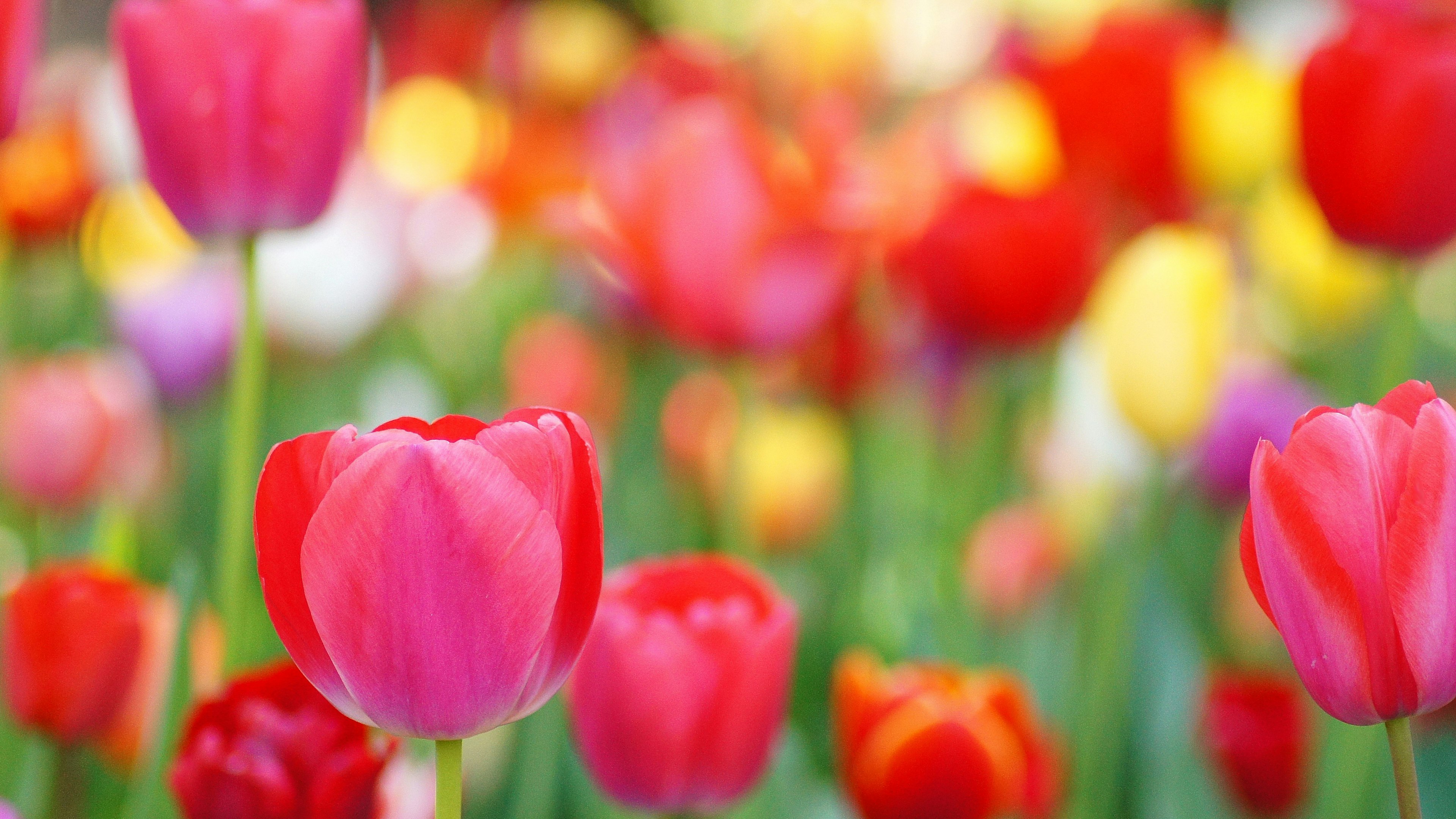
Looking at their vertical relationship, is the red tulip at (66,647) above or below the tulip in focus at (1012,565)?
above

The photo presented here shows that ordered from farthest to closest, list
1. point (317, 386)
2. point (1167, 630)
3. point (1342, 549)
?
point (317, 386) → point (1167, 630) → point (1342, 549)

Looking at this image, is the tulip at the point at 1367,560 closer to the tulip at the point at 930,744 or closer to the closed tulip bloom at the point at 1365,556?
the closed tulip bloom at the point at 1365,556

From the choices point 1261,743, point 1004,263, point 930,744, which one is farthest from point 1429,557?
point 1004,263

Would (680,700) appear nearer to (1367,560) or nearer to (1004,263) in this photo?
(1367,560)

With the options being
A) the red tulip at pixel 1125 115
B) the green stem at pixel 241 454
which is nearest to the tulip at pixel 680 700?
the green stem at pixel 241 454

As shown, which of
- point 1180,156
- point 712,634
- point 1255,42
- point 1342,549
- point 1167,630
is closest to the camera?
point 1342,549

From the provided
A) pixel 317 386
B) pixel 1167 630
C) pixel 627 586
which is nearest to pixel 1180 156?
pixel 1167 630

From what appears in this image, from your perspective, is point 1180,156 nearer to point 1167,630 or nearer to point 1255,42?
point 1167,630
